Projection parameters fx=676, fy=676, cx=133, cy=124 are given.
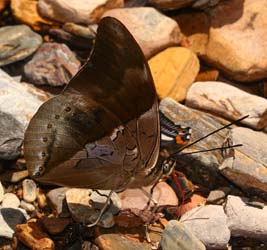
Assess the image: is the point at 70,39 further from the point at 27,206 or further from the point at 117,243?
the point at 117,243

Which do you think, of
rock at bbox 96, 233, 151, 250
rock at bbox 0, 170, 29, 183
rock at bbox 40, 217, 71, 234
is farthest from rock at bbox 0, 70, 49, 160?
rock at bbox 96, 233, 151, 250

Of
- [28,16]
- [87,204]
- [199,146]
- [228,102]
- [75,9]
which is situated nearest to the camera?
[87,204]

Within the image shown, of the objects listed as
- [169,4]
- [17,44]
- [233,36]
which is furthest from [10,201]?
[233,36]

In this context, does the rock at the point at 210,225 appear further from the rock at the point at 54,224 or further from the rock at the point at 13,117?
the rock at the point at 13,117

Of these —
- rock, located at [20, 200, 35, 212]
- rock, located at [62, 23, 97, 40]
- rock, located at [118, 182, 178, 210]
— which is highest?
rock, located at [62, 23, 97, 40]

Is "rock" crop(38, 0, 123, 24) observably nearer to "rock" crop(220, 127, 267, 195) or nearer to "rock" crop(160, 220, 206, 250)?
"rock" crop(220, 127, 267, 195)

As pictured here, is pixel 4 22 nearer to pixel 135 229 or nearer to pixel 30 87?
pixel 30 87
